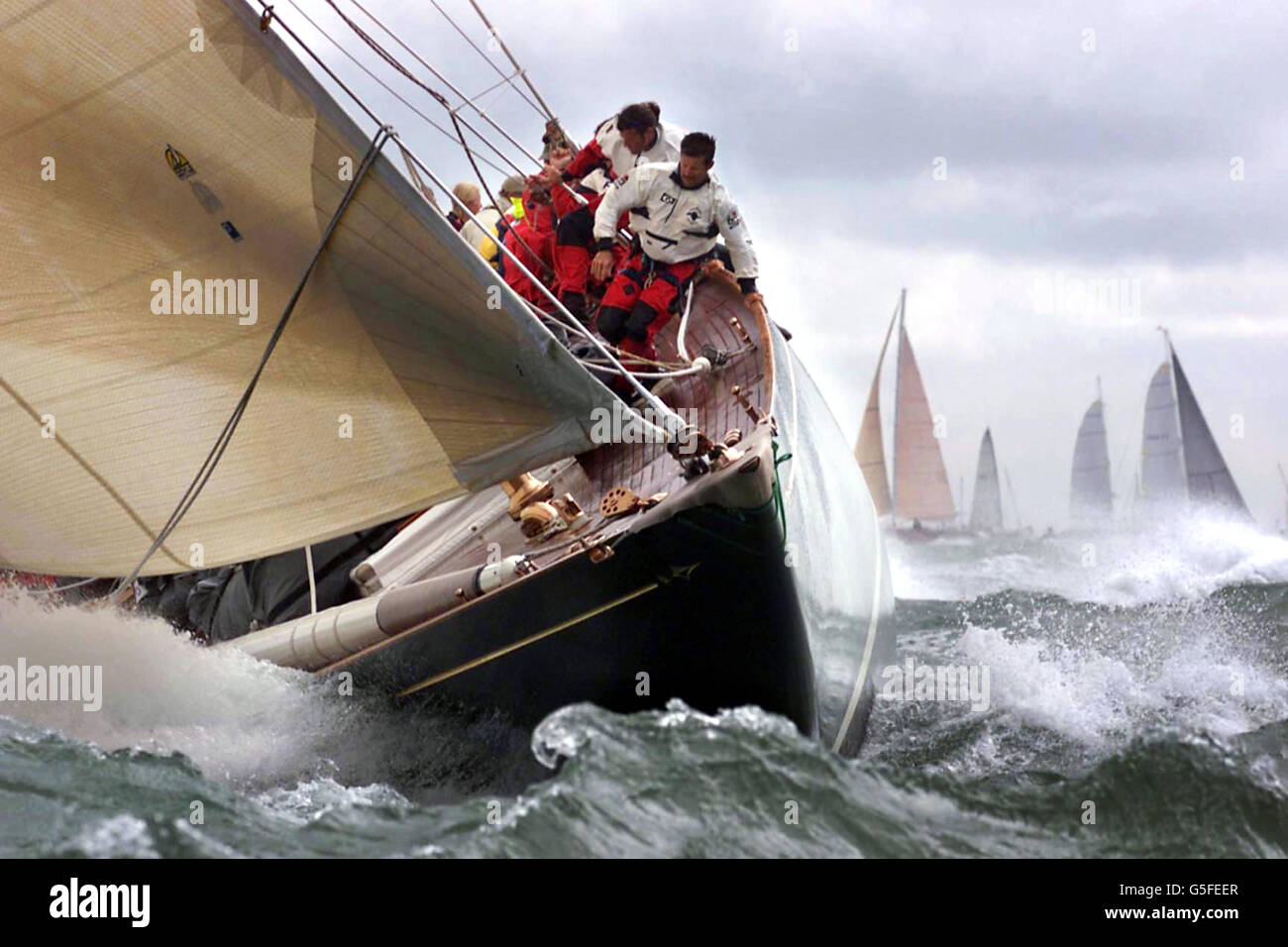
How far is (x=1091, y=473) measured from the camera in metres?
43.1

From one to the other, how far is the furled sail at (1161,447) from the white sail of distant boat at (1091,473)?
7.80 m

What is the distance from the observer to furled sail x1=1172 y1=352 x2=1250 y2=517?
105 ft

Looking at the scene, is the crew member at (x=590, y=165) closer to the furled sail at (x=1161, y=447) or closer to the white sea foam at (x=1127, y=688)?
the white sea foam at (x=1127, y=688)

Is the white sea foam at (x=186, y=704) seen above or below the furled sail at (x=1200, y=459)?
below

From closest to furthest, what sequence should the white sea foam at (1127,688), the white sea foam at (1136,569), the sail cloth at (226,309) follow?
the sail cloth at (226,309) → the white sea foam at (1127,688) → the white sea foam at (1136,569)

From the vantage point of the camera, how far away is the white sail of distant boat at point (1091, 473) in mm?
42531

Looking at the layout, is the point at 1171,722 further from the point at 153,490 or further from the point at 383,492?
the point at 153,490

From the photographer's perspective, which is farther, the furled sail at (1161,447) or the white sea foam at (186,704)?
the furled sail at (1161,447)

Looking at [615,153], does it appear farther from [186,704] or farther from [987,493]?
[987,493]

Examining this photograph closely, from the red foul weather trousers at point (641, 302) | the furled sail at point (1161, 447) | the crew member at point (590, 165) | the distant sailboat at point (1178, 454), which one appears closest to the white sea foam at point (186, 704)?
the red foul weather trousers at point (641, 302)

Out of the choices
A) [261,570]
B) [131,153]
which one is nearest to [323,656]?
[261,570]

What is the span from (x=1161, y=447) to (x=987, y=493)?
55.1ft

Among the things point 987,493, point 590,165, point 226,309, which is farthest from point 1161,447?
point 226,309
